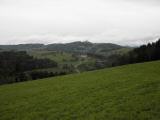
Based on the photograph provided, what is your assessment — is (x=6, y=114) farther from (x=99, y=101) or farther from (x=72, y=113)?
(x=99, y=101)

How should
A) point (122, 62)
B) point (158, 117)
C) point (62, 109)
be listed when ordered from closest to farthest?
point (158, 117) < point (62, 109) < point (122, 62)

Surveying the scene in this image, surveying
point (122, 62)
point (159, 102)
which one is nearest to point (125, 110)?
point (159, 102)

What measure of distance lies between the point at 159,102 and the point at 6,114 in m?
11.9

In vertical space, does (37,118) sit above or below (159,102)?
below

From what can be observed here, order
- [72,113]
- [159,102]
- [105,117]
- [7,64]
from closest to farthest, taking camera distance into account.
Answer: [105,117]
[159,102]
[72,113]
[7,64]

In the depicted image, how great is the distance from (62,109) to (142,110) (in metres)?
6.14

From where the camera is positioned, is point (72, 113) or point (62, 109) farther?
point (62, 109)

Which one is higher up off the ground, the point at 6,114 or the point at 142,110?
the point at 142,110

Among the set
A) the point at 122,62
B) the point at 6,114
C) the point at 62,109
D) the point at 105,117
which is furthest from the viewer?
the point at 122,62

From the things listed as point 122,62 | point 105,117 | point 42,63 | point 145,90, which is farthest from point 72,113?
point 42,63

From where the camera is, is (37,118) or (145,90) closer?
(37,118)

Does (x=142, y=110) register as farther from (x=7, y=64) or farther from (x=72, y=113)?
(x=7, y=64)

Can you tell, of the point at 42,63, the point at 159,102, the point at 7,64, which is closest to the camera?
the point at 159,102

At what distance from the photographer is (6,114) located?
18328 millimetres
